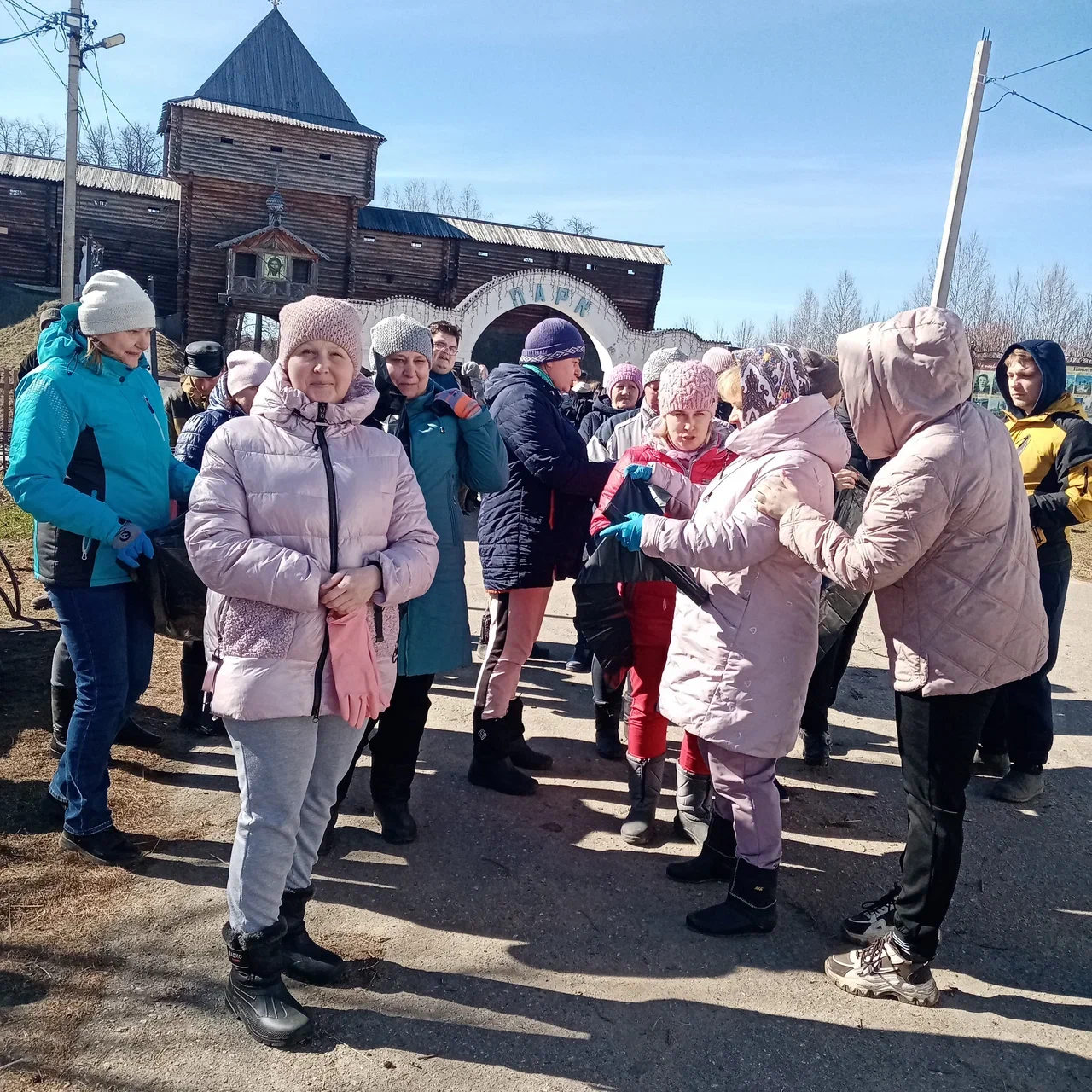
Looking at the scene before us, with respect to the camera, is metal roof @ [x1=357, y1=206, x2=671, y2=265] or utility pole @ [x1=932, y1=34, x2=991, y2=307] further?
metal roof @ [x1=357, y1=206, x2=671, y2=265]

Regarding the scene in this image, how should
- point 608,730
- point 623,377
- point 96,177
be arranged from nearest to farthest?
point 608,730 → point 623,377 → point 96,177

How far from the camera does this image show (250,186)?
89.6 feet

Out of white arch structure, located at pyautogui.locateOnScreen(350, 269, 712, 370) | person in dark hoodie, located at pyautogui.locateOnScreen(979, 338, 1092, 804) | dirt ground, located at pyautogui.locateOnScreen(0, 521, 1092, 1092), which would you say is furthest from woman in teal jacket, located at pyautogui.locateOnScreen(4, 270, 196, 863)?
white arch structure, located at pyautogui.locateOnScreen(350, 269, 712, 370)

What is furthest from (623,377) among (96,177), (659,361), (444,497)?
(96,177)

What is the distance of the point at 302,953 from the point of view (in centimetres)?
270

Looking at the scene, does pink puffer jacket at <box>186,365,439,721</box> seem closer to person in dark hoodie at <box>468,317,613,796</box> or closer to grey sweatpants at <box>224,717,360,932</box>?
grey sweatpants at <box>224,717,360,932</box>

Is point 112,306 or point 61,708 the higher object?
point 112,306

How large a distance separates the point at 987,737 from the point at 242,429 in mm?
3934

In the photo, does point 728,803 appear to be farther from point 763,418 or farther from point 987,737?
point 987,737

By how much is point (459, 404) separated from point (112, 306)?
128 centimetres

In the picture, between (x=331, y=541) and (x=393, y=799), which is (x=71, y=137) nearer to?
(x=393, y=799)

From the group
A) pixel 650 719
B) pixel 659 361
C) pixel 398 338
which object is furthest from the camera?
pixel 659 361

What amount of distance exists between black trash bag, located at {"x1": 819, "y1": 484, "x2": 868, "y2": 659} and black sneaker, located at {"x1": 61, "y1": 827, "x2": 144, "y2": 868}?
285cm

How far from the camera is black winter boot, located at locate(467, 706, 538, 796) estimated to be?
4098mm
